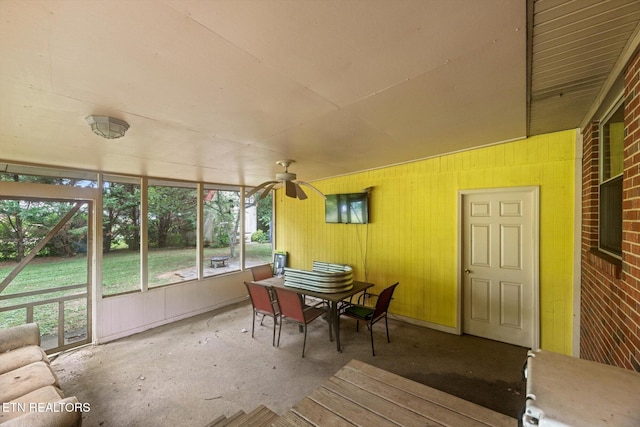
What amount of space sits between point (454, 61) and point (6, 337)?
426 cm

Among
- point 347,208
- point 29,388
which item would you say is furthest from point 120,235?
point 347,208

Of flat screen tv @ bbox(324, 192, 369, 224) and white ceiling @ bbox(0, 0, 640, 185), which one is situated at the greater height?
white ceiling @ bbox(0, 0, 640, 185)

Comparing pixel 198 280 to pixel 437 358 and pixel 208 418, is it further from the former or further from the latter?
pixel 437 358

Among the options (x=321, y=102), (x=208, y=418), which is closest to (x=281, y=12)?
(x=321, y=102)

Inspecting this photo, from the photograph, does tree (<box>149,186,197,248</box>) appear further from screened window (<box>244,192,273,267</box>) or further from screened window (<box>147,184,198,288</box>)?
screened window (<box>244,192,273,267</box>)

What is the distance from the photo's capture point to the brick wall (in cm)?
127

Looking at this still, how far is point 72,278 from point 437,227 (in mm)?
5081

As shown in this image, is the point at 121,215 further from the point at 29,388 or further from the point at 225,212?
the point at 29,388

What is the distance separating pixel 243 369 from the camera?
2.79m

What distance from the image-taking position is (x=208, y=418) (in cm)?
211

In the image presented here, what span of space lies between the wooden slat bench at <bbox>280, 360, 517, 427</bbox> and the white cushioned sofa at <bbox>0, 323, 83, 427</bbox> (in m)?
1.25

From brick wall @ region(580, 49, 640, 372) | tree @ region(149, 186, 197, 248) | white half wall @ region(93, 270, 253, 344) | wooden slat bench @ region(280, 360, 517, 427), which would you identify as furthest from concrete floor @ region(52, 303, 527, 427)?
tree @ region(149, 186, 197, 248)

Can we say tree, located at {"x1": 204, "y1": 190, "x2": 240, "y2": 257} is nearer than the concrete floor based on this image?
No

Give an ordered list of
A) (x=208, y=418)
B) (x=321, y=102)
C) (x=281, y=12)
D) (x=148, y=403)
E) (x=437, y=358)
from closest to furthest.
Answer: (x=281, y=12)
(x=321, y=102)
(x=208, y=418)
(x=148, y=403)
(x=437, y=358)
